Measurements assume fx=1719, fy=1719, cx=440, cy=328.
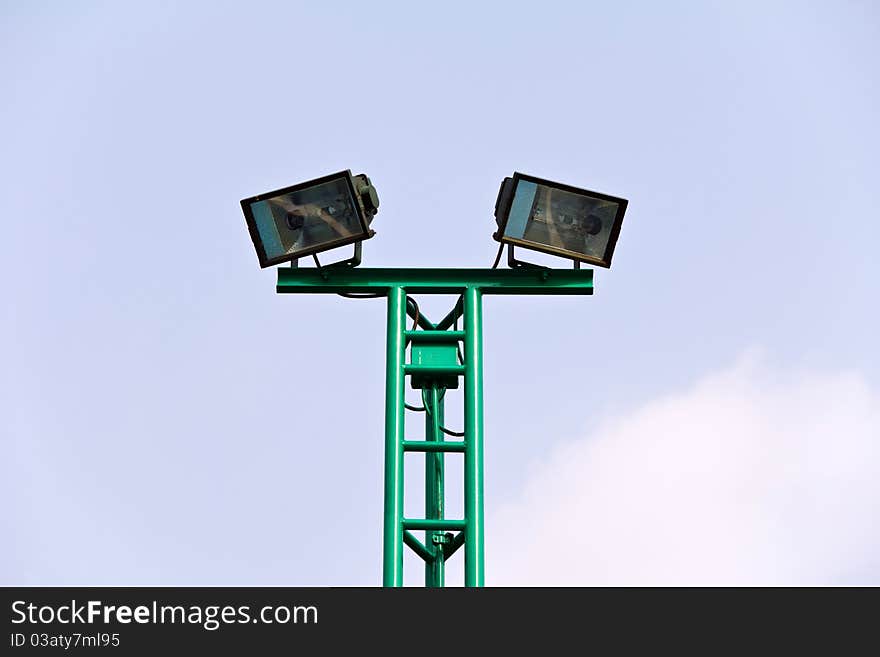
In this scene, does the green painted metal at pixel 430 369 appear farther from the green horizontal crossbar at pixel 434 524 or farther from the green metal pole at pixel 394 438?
the green horizontal crossbar at pixel 434 524

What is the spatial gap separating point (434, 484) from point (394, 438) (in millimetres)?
318

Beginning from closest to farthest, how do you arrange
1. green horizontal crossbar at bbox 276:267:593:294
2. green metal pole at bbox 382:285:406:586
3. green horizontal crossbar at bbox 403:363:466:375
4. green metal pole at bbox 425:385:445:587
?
1. green metal pole at bbox 382:285:406:586
2. green metal pole at bbox 425:385:445:587
3. green horizontal crossbar at bbox 403:363:466:375
4. green horizontal crossbar at bbox 276:267:593:294

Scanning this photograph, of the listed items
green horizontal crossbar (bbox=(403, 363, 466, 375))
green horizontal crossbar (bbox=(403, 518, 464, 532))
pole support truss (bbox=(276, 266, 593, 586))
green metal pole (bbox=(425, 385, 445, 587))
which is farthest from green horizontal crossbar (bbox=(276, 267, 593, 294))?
green horizontal crossbar (bbox=(403, 518, 464, 532))

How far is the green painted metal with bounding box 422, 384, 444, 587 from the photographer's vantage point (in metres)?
7.76

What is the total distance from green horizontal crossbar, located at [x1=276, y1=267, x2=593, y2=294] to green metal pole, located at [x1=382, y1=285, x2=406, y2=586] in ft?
0.29

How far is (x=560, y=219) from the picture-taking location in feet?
27.4

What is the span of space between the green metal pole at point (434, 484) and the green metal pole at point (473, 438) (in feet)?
0.67

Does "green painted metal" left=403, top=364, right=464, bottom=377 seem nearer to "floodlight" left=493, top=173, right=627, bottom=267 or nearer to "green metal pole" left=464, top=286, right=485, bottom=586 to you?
"green metal pole" left=464, top=286, right=485, bottom=586

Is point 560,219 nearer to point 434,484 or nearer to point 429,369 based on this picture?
point 429,369

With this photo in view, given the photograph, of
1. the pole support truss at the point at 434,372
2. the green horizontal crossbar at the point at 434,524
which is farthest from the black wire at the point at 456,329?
the green horizontal crossbar at the point at 434,524

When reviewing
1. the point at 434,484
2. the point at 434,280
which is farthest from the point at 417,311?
the point at 434,484

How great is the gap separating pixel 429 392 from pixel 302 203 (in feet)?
3.68
